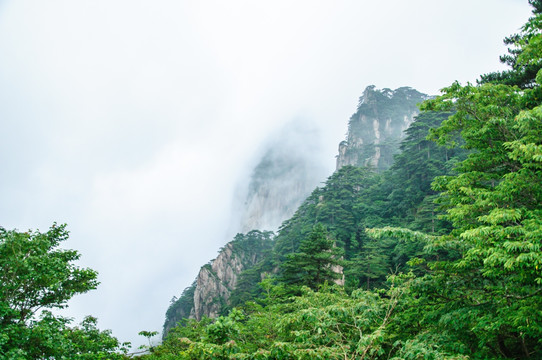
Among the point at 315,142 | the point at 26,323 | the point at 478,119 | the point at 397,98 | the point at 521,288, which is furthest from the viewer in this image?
the point at 315,142

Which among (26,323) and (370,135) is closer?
(26,323)

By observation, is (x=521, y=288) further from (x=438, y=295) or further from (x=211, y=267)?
(x=211, y=267)

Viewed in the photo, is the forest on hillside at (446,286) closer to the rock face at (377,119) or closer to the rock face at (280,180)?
the rock face at (377,119)

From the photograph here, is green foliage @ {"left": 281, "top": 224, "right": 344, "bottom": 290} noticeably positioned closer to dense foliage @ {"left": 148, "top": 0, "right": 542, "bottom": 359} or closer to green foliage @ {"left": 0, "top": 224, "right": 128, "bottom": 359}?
dense foliage @ {"left": 148, "top": 0, "right": 542, "bottom": 359}

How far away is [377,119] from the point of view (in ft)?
249

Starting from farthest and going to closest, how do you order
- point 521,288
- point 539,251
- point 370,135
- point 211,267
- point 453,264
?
point 370,135 → point 211,267 → point 453,264 → point 521,288 → point 539,251

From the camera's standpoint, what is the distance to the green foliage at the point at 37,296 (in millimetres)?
7227

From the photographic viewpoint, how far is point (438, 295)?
19.5 ft

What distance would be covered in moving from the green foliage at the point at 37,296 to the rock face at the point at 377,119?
62992 mm

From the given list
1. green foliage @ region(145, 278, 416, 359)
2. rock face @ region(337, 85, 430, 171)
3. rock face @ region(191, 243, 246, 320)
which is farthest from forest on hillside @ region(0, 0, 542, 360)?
rock face @ region(337, 85, 430, 171)

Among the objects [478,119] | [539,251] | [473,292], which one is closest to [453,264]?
[473,292]

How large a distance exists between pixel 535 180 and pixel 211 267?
48296 millimetres

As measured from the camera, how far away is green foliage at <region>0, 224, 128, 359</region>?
285 inches

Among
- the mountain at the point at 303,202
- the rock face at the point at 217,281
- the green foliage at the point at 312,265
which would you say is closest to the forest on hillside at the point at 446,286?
the green foliage at the point at 312,265
